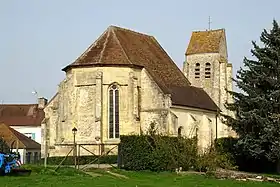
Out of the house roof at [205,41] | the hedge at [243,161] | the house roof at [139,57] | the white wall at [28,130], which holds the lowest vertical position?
the hedge at [243,161]

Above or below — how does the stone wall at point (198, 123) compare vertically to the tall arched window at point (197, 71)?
below

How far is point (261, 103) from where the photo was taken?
1460 inches

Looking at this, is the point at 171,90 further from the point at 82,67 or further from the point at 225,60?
the point at 225,60

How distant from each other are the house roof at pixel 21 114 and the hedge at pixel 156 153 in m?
47.9

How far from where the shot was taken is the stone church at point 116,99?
1842 inches

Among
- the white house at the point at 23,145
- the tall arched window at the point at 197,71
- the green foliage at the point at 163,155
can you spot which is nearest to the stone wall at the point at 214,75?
the tall arched window at the point at 197,71

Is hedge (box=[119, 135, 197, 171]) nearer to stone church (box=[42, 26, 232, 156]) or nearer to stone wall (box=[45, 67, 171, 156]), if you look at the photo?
stone church (box=[42, 26, 232, 156])

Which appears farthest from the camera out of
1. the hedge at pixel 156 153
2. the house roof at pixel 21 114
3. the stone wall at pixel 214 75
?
the house roof at pixel 21 114

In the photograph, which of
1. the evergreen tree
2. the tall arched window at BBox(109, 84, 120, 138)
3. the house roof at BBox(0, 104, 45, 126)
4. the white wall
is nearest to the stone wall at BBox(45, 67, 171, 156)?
the tall arched window at BBox(109, 84, 120, 138)

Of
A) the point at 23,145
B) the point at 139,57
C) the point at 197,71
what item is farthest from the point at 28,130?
the point at 139,57

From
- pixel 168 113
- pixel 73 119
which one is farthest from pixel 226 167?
pixel 73 119

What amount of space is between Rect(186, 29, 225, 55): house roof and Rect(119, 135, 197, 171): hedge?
104 ft

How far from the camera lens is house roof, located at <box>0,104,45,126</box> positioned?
3199 inches

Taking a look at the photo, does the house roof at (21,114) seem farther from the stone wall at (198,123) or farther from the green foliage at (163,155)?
the green foliage at (163,155)
